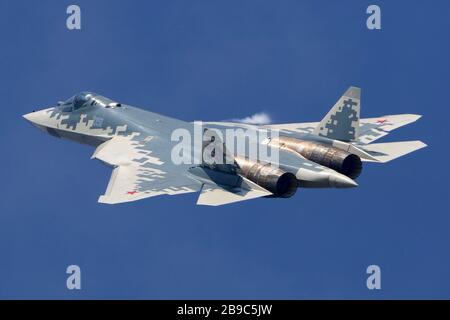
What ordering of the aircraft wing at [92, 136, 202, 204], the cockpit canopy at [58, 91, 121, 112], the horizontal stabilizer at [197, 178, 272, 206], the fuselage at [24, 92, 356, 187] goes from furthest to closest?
the cockpit canopy at [58, 91, 121, 112] → the fuselage at [24, 92, 356, 187] → the aircraft wing at [92, 136, 202, 204] → the horizontal stabilizer at [197, 178, 272, 206]

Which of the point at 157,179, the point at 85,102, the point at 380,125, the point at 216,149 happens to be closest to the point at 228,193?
the point at 216,149

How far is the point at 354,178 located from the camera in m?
52.8

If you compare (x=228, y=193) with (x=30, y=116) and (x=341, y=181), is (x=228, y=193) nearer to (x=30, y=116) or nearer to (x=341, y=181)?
(x=341, y=181)

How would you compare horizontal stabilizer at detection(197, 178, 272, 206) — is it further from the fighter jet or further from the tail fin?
the tail fin

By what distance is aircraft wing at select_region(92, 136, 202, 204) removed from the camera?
48.8 meters

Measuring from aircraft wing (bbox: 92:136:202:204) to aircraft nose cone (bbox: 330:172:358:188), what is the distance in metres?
5.69

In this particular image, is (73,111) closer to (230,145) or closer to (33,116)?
(33,116)

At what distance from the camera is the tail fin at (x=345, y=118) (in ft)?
175

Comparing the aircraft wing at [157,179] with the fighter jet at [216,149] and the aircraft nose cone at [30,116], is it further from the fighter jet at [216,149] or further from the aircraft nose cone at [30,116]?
the aircraft nose cone at [30,116]

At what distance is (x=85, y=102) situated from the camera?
59.2 m

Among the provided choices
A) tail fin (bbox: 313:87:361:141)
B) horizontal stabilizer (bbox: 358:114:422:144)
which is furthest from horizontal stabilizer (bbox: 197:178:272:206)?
horizontal stabilizer (bbox: 358:114:422:144)

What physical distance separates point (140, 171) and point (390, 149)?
11482 mm

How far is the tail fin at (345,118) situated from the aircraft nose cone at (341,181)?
429 cm

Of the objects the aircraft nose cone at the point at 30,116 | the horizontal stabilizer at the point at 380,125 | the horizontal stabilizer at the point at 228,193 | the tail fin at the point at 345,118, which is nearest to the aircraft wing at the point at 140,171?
the horizontal stabilizer at the point at 228,193
